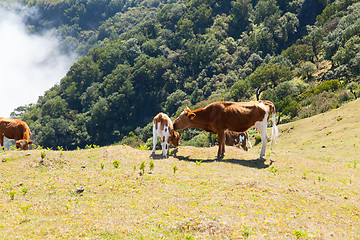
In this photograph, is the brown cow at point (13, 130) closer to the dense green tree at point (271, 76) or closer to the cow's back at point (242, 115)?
the cow's back at point (242, 115)

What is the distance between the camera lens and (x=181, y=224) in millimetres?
12641

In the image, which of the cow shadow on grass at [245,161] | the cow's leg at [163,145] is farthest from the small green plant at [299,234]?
the cow's leg at [163,145]

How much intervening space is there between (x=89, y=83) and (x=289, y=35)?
133 meters

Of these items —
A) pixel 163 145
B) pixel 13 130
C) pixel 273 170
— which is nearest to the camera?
pixel 273 170

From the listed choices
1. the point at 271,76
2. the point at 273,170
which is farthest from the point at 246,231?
the point at 271,76

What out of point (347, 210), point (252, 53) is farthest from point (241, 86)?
point (347, 210)

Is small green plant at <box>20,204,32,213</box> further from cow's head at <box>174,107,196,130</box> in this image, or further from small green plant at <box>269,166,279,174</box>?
small green plant at <box>269,166,279,174</box>

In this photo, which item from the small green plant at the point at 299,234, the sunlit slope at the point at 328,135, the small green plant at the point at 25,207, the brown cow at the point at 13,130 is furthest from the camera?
the sunlit slope at the point at 328,135

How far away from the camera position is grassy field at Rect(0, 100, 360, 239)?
486 inches

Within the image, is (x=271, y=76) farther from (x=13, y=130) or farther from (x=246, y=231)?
(x=246, y=231)

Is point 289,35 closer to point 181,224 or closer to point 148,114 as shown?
point 148,114

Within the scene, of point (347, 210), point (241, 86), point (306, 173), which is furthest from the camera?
point (241, 86)

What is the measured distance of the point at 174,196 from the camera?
15758 millimetres

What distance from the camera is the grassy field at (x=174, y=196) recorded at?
12352mm
